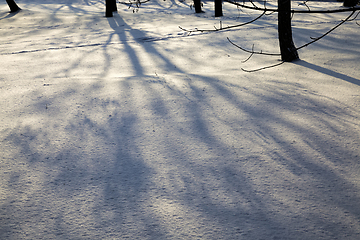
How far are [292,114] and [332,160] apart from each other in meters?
1.08

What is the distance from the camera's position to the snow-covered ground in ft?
7.14

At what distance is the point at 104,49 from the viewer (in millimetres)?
8117

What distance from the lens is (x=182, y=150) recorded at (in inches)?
122

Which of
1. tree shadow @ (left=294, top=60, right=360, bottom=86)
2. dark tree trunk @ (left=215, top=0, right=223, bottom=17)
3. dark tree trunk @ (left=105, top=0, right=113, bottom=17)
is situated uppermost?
dark tree trunk @ (left=105, top=0, right=113, bottom=17)

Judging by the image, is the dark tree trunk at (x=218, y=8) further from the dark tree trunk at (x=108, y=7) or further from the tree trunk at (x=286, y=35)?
the tree trunk at (x=286, y=35)

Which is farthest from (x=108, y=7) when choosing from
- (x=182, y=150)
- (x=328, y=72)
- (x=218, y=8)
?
(x=182, y=150)

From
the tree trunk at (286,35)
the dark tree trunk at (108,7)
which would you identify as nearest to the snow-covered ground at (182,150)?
the tree trunk at (286,35)

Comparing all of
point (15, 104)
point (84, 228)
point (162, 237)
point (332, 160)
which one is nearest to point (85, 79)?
point (15, 104)

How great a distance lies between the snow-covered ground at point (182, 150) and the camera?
85.7 inches

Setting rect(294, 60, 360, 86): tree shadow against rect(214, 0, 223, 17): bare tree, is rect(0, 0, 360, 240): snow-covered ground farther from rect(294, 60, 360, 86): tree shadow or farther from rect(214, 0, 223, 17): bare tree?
rect(214, 0, 223, 17): bare tree

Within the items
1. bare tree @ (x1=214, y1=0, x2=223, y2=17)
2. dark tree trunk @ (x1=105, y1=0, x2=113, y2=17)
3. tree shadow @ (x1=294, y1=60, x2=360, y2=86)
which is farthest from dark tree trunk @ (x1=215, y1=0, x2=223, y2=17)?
tree shadow @ (x1=294, y1=60, x2=360, y2=86)

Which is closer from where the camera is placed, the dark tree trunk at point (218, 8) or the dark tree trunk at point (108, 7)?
the dark tree trunk at point (218, 8)

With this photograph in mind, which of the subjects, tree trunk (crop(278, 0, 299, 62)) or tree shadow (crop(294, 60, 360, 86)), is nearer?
tree shadow (crop(294, 60, 360, 86))

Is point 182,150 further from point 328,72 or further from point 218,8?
point 218,8
